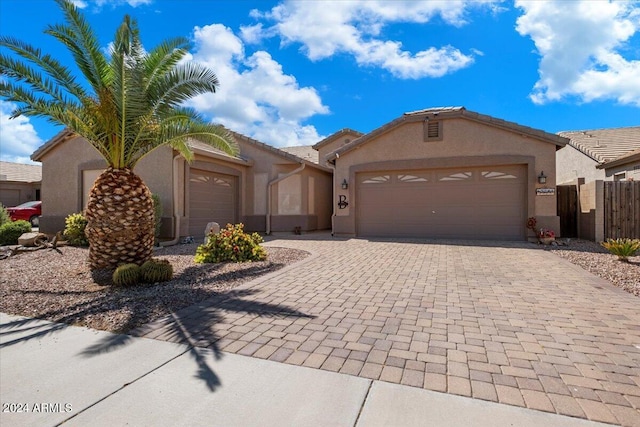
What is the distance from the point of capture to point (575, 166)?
19.5 metres

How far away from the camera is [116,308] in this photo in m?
4.78

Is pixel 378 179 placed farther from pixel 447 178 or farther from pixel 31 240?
pixel 31 240

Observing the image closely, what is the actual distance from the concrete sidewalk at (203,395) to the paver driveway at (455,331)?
0.20 metres

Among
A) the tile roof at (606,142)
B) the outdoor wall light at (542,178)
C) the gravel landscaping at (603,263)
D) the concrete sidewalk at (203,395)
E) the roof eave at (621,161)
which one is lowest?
the concrete sidewalk at (203,395)

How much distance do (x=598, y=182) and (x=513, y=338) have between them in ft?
34.2

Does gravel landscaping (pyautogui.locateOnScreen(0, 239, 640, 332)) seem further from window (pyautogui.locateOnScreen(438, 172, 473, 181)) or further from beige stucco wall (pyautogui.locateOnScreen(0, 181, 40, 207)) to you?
beige stucco wall (pyautogui.locateOnScreen(0, 181, 40, 207))

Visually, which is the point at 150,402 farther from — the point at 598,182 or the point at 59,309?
the point at 598,182

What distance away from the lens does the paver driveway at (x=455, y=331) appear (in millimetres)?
2812

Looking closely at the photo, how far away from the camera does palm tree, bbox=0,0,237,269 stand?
261 inches

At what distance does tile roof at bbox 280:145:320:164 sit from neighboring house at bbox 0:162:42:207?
19068 mm

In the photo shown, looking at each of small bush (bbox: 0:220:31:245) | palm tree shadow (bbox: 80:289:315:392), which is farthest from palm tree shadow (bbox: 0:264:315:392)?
small bush (bbox: 0:220:31:245)

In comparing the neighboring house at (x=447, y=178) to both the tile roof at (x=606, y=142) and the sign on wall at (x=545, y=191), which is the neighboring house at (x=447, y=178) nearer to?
the sign on wall at (x=545, y=191)

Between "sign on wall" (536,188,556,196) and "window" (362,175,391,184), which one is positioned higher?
"window" (362,175,391,184)

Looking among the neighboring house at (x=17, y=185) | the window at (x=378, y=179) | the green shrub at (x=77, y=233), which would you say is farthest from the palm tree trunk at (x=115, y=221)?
the neighboring house at (x=17, y=185)
